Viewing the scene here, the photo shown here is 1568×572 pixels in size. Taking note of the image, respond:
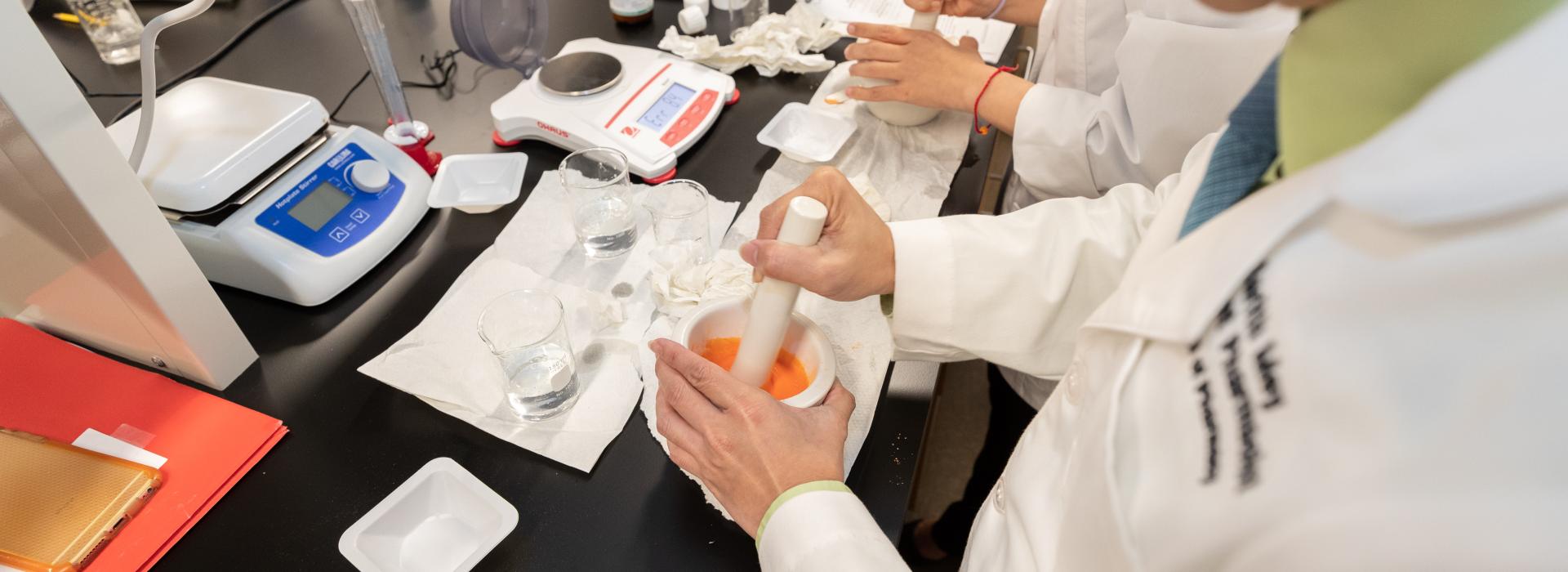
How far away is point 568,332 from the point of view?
0.93 metres

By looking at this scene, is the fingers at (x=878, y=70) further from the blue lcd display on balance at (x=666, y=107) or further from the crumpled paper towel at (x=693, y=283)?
the crumpled paper towel at (x=693, y=283)

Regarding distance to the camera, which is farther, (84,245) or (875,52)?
(875,52)

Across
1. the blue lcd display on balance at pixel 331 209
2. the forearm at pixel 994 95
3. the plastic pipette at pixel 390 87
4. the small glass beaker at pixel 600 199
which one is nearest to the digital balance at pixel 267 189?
the blue lcd display on balance at pixel 331 209

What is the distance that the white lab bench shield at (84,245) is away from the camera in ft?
Answer: 2.14

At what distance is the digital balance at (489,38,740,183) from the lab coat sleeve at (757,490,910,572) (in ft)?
2.04

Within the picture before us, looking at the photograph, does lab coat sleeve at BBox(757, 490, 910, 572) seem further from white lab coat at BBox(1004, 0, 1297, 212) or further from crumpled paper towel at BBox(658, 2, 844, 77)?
crumpled paper towel at BBox(658, 2, 844, 77)

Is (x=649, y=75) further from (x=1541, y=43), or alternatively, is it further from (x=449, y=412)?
(x=1541, y=43)

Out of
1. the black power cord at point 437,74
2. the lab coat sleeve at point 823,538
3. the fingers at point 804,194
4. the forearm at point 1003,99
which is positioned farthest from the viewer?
the black power cord at point 437,74

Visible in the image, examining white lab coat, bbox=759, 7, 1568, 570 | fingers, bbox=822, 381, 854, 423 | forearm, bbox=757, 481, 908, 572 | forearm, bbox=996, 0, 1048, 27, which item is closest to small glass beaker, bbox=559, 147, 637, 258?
fingers, bbox=822, 381, 854, 423

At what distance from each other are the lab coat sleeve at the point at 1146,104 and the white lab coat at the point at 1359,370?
1.29ft

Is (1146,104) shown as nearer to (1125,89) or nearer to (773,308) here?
(1125,89)

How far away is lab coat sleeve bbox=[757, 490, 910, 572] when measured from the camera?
646 mm

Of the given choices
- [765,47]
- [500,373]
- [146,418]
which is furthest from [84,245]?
[765,47]

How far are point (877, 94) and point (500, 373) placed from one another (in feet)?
2.28
